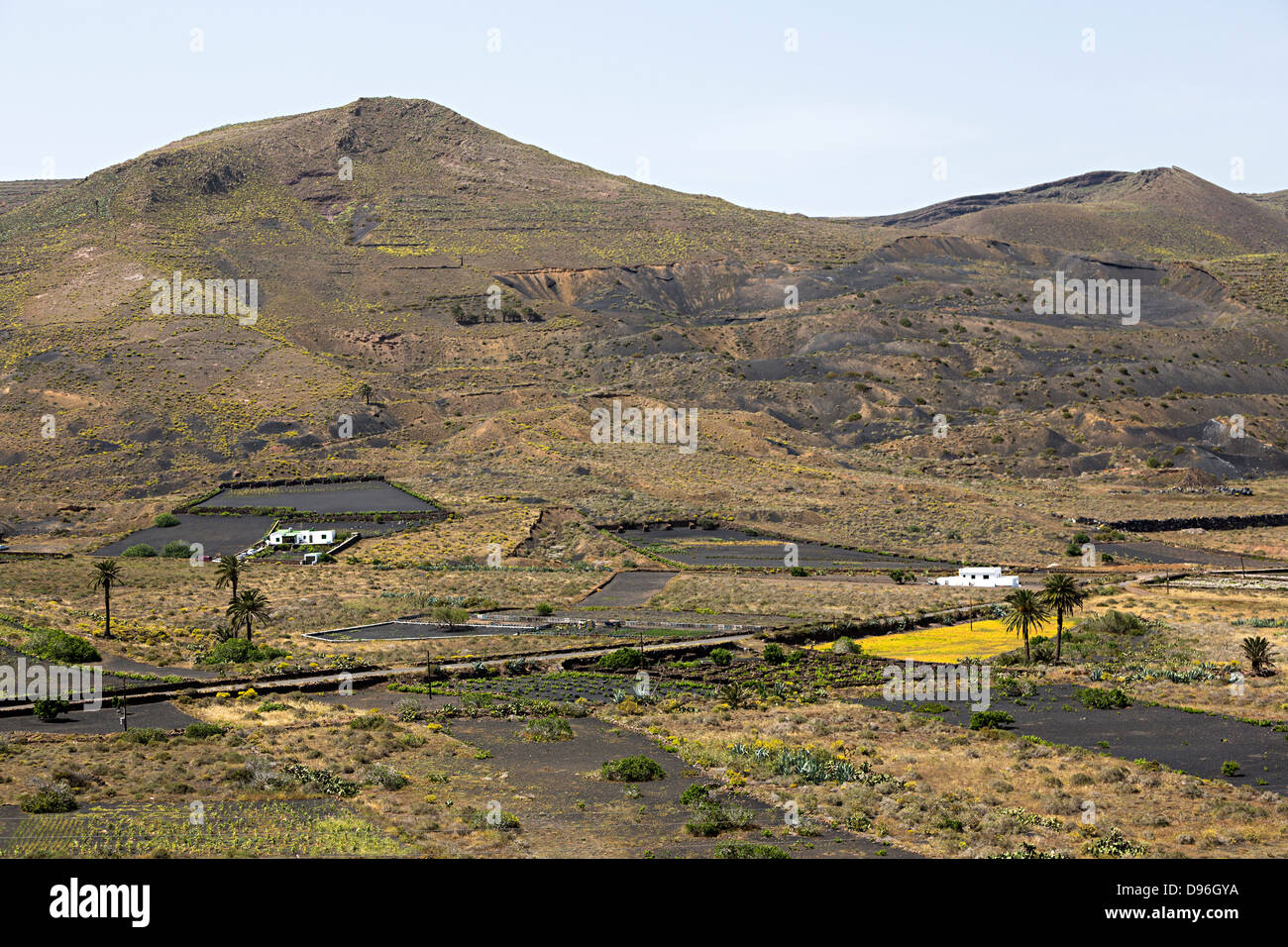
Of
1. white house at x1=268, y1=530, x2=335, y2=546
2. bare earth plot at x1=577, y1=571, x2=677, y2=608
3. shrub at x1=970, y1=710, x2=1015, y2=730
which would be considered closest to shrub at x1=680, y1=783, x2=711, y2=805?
shrub at x1=970, y1=710, x2=1015, y2=730

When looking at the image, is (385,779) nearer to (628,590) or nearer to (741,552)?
(628,590)

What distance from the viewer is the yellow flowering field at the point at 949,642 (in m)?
48.9

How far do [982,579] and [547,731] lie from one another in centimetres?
3829

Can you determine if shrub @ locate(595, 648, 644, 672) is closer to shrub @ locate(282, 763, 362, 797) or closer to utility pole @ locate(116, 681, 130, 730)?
utility pole @ locate(116, 681, 130, 730)

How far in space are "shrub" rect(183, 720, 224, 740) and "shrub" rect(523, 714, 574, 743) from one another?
8734 mm

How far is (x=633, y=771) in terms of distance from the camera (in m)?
30.1

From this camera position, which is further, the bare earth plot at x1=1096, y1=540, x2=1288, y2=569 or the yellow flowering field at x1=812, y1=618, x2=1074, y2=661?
the bare earth plot at x1=1096, y1=540, x2=1288, y2=569

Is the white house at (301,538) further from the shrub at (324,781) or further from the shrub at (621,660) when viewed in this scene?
the shrub at (324,781)

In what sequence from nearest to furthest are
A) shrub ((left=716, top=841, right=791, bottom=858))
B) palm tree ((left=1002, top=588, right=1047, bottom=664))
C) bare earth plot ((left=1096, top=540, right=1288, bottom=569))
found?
shrub ((left=716, top=841, right=791, bottom=858))
palm tree ((left=1002, top=588, right=1047, bottom=664))
bare earth plot ((left=1096, top=540, right=1288, bottom=569))

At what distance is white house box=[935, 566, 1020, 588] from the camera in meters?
65.9

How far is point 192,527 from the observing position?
86.7 meters

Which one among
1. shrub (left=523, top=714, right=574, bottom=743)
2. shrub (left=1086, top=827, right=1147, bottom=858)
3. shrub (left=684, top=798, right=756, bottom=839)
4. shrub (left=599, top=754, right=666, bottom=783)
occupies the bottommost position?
shrub (left=523, top=714, right=574, bottom=743)

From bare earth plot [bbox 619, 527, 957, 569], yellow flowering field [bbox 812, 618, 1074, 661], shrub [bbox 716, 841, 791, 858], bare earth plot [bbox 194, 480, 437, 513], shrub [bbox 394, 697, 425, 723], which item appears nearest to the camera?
shrub [bbox 716, 841, 791, 858]

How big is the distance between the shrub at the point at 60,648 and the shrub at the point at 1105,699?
36.0 meters
